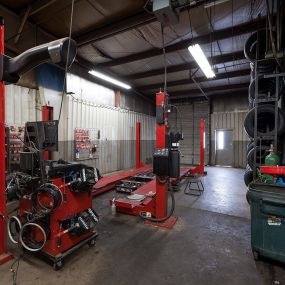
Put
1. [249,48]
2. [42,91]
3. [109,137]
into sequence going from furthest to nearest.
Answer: [109,137] < [42,91] < [249,48]

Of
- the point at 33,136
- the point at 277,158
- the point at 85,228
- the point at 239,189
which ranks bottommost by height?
the point at 239,189

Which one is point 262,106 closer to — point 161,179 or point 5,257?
point 161,179

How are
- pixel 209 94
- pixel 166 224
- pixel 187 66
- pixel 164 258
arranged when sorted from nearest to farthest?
pixel 164 258
pixel 166 224
pixel 187 66
pixel 209 94

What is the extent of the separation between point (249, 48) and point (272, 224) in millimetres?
3456

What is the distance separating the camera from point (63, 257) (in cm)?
218

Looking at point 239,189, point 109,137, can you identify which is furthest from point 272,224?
point 109,137

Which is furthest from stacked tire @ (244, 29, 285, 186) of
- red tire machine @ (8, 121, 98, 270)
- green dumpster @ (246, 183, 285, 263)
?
red tire machine @ (8, 121, 98, 270)

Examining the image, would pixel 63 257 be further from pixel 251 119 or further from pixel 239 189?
pixel 239 189

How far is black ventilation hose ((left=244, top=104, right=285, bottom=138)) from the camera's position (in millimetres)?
3240

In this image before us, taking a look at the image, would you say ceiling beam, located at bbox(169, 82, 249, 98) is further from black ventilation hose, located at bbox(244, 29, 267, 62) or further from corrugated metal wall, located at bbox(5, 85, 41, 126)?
corrugated metal wall, located at bbox(5, 85, 41, 126)

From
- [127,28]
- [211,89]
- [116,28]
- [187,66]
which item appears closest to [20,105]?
[116,28]

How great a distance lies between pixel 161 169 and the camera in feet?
10.1

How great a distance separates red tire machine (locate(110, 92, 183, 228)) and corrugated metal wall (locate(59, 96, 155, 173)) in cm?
381

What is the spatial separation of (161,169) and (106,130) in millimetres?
5390
